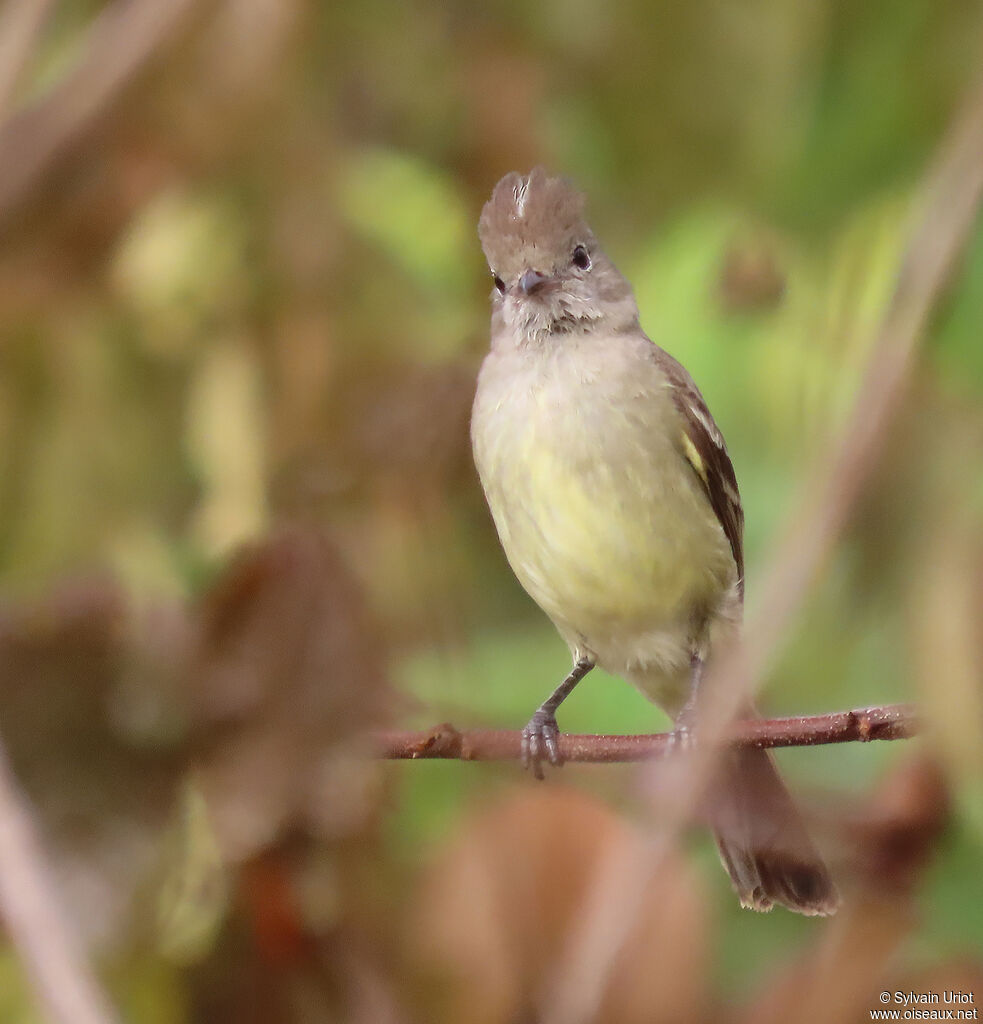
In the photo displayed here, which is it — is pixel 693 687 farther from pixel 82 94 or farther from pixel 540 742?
pixel 82 94

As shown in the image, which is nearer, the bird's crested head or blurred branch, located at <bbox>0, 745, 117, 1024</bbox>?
blurred branch, located at <bbox>0, 745, 117, 1024</bbox>

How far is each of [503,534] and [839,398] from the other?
0.90m

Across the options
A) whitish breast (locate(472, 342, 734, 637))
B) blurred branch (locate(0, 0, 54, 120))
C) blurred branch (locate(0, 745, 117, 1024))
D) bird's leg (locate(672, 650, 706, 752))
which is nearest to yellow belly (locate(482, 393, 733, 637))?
whitish breast (locate(472, 342, 734, 637))

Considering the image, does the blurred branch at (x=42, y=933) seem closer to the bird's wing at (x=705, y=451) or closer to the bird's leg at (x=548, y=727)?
the bird's leg at (x=548, y=727)

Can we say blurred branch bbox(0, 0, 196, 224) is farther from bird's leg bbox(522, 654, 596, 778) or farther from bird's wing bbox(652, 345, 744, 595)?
bird's wing bbox(652, 345, 744, 595)

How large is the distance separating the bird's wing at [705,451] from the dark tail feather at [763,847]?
1.38 feet

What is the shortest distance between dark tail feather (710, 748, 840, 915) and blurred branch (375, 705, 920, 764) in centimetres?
21

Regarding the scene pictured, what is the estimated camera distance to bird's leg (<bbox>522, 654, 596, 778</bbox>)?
2.05m

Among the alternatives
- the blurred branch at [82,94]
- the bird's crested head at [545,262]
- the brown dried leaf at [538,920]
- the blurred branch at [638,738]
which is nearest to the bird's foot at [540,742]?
the blurred branch at [638,738]

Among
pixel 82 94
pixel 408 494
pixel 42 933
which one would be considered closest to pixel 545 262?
pixel 408 494

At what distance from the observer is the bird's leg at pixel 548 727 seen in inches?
80.8

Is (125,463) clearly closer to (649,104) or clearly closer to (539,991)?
(649,104)

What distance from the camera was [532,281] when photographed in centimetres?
229

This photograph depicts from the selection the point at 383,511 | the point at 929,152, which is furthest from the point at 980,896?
the point at 929,152
